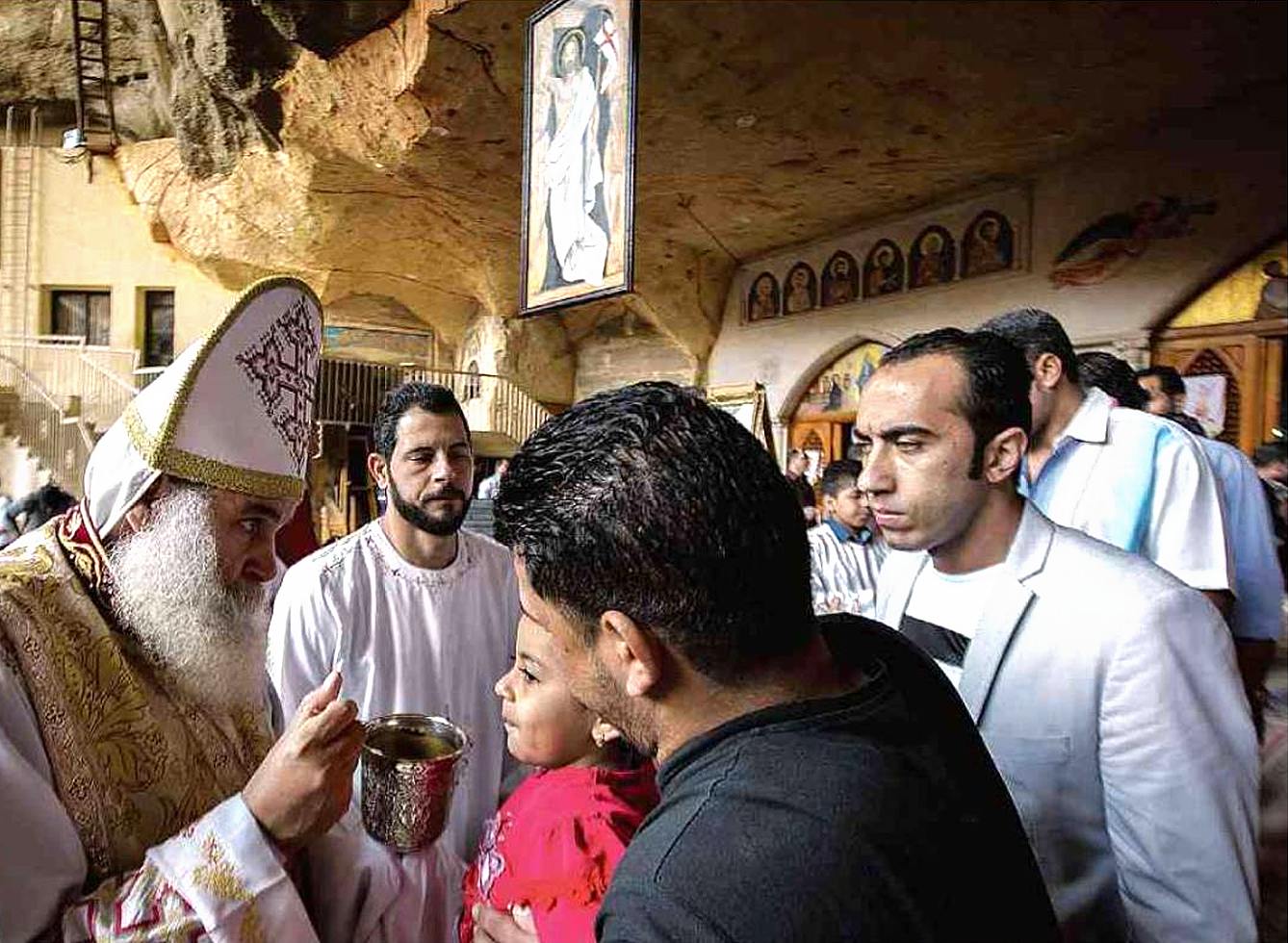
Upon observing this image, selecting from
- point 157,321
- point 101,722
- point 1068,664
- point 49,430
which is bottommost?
point 101,722

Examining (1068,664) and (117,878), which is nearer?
(117,878)

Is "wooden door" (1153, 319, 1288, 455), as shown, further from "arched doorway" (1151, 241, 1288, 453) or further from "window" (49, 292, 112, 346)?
"window" (49, 292, 112, 346)

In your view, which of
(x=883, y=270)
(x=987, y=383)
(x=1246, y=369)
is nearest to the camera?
(x=987, y=383)

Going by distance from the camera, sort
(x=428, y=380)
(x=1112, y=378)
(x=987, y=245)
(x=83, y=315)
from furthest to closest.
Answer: (x=83, y=315), (x=428, y=380), (x=987, y=245), (x=1112, y=378)

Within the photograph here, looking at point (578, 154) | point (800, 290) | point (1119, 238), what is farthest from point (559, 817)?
point (800, 290)

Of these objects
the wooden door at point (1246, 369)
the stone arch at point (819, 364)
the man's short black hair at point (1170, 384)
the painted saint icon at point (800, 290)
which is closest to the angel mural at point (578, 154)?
the man's short black hair at point (1170, 384)

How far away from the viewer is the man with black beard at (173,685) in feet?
4.20

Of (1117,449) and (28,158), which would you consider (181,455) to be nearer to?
(1117,449)

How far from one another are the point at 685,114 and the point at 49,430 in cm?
1308

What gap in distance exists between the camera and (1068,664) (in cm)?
146

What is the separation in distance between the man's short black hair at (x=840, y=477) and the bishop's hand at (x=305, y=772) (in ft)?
11.7

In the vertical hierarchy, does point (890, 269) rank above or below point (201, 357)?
above

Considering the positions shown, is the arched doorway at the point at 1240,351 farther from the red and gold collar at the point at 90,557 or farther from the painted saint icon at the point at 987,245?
the red and gold collar at the point at 90,557

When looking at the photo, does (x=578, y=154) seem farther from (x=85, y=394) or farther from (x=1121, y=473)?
(x=85, y=394)
